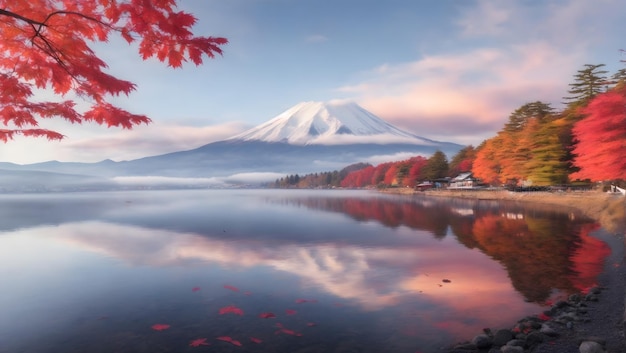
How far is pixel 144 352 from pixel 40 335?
2.84m

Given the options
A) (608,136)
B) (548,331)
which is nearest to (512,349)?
(548,331)

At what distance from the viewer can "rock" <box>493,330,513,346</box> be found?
714 centimetres

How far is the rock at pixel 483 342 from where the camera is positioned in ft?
23.3

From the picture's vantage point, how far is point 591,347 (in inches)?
239

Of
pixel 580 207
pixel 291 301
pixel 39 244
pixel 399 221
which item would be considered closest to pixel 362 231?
pixel 399 221

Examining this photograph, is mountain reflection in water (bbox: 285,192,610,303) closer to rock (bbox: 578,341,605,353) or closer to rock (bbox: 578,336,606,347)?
rock (bbox: 578,336,606,347)

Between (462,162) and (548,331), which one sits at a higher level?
(462,162)

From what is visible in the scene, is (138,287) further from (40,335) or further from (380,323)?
(380,323)

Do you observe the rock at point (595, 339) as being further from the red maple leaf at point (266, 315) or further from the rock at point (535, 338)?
the red maple leaf at point (266, 315)

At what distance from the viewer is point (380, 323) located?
28.5 ft

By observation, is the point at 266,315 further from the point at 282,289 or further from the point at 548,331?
the point at 548,331

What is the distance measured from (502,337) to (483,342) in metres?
0.43

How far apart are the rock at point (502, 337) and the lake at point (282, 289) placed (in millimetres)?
695

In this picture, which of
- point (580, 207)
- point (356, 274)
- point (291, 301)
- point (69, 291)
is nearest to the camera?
point (291, 301)
